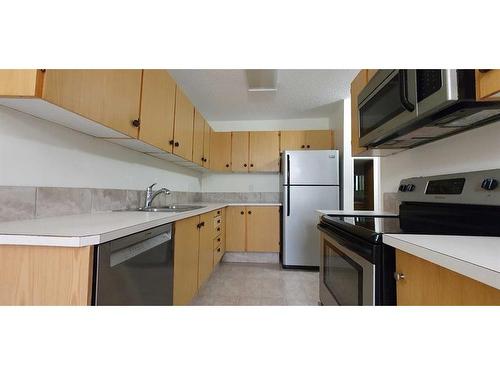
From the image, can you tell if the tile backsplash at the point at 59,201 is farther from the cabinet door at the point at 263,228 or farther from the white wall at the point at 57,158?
the cabinet door at the point at 263,228

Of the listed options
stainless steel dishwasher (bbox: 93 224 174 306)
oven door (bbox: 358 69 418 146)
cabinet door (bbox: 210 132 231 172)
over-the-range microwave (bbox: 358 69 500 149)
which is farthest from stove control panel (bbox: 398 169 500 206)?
cabinet door (bbox: 210 132 231 172)

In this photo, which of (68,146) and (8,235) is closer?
(8,235)

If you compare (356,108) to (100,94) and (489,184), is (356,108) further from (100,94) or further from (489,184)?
(100,94)

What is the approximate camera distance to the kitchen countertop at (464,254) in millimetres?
373

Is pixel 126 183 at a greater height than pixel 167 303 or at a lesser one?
greater

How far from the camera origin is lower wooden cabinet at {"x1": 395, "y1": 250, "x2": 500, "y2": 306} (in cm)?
44

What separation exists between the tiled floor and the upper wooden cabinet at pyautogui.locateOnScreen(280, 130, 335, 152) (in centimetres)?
173

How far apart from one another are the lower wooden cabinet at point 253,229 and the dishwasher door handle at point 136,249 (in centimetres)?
181

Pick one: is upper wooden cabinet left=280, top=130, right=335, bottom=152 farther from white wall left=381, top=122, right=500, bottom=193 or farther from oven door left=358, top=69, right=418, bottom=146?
oven door left=358, top=69, right=418, bottom=146

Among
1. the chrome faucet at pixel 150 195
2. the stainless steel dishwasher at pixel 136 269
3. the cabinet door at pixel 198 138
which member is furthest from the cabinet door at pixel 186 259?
the cabinet door at pixel 198 138

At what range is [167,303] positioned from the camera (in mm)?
1171
